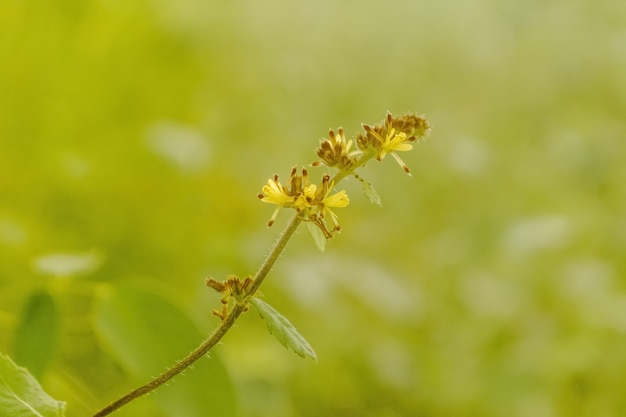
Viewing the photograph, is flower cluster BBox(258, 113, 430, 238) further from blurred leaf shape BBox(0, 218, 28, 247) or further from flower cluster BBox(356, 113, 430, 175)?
blurred leaf shape BBox(0, 218, 28, 247)

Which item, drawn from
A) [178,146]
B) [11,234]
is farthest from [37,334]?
[178,146]

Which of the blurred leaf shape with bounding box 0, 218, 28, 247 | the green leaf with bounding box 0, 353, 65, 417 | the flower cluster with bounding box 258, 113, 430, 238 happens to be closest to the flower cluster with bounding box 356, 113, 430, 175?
the flower cluster with bounding box 258, 113, 430, 238

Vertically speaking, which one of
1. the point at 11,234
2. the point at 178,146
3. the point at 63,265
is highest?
the point at 178,146

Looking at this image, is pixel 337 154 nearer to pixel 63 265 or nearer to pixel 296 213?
pixel 296 213

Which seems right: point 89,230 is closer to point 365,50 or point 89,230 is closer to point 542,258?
point 542,258

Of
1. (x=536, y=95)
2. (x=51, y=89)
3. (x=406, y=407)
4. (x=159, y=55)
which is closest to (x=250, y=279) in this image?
(x=406, y=407)

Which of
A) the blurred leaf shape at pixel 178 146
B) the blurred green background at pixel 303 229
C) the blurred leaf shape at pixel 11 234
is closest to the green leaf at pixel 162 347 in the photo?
the blurred green background at pixel 303 229
